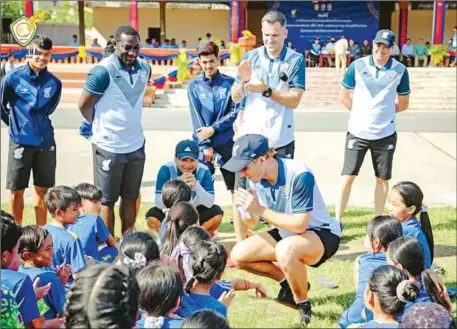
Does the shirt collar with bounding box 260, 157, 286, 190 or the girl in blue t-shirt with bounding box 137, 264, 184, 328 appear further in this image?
the shirt collar with bounding box 260, 157, 286, 190

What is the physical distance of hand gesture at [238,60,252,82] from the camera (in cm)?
568

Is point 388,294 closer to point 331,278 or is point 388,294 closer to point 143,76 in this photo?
point 331,278

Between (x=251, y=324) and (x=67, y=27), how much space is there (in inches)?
1595

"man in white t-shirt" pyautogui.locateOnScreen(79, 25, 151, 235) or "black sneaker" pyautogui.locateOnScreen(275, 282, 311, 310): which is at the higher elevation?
"man in white t-shirt" pyautogui.locateOnScreen(79, 25, 151, 235)

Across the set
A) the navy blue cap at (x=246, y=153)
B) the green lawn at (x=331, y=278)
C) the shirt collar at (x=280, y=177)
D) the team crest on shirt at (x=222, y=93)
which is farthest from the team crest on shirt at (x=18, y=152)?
the shirt collar at (x=280, y=177)

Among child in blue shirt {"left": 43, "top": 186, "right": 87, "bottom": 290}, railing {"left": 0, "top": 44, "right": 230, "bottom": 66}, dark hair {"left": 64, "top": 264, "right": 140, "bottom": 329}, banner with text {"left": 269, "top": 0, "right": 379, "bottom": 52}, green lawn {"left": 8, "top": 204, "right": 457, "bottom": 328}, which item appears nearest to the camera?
dark hair {"left": 64, "top": 264, "right": 140, "bottom": 329}

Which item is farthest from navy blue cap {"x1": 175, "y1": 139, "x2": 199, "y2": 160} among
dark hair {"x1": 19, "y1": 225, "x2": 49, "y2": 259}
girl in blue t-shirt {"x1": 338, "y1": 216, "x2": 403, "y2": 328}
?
dark hair {"x1": 19, "y1": 225, "x2": 49, "y2": 259}

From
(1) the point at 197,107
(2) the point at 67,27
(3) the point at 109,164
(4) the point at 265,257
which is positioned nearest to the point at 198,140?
(1) the point at 197,107

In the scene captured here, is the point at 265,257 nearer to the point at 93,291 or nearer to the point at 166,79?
the point at 93,291

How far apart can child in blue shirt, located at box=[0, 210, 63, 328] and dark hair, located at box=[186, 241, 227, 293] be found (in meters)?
0.75

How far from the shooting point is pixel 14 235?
3281 millimetres

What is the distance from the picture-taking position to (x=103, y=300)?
A: 216cm

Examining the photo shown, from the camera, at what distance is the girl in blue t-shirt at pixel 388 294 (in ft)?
10.5

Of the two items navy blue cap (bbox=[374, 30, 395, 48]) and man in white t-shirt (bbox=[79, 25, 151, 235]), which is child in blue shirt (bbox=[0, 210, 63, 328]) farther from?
navy blue cap (bbox=[374, 30, 395, 48])
